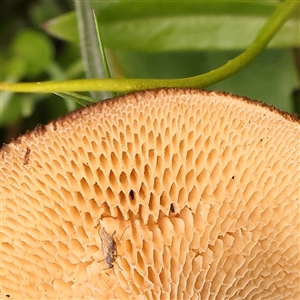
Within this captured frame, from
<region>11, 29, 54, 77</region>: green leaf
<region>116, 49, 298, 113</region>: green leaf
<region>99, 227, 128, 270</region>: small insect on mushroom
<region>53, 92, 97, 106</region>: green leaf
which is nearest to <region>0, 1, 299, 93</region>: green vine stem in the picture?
<region>53, 92, 97, 106</region>: green leaf

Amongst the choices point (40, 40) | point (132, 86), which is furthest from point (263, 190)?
point (40, 40)

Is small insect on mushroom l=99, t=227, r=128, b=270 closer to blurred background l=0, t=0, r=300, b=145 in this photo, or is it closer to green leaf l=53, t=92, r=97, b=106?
green leaf l=53, t=92, r=97, b=106

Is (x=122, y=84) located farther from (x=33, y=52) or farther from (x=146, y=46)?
(x=33, y=52)

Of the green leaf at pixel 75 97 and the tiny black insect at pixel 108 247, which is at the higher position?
the green leaf at pixel 75 97

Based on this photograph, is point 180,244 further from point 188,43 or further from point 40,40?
point 40,40

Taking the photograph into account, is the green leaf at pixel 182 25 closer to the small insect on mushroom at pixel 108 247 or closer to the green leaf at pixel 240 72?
the green leaf at pixel 240 72

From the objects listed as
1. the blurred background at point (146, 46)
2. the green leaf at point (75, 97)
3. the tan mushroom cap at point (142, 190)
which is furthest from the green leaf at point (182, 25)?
the tan mushroom cap at point (142, 190)

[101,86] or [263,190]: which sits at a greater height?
[101,86]
